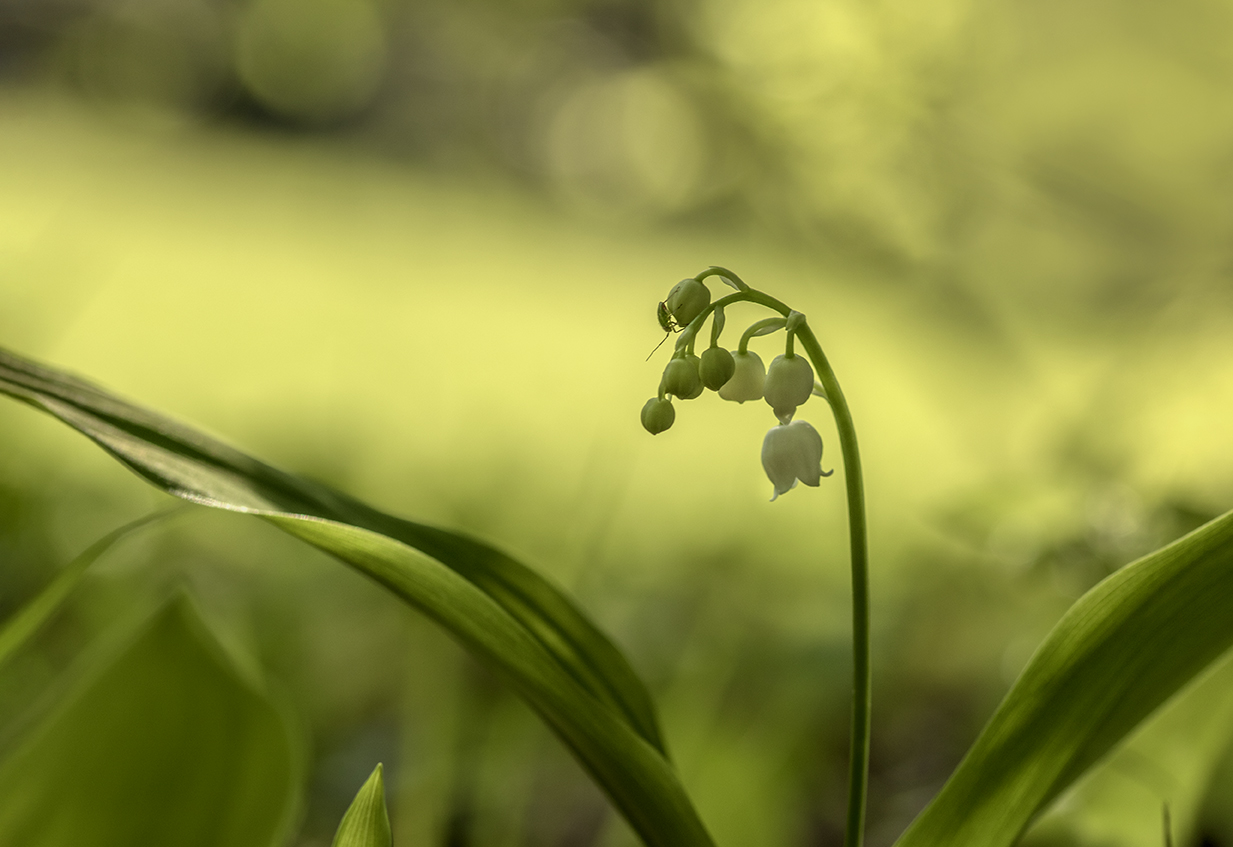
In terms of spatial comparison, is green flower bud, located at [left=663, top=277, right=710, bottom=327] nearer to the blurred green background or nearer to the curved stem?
the curved stem

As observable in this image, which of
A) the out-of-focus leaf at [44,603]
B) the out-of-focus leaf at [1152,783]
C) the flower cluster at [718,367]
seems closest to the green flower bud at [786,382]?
the flower cluster at [718,367]

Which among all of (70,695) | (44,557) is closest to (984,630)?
(70,695)

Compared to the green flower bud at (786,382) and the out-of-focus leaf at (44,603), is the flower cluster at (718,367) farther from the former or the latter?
the out-of-focus leaf at (44,603)

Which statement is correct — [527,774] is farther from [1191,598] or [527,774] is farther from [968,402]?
[968,402]

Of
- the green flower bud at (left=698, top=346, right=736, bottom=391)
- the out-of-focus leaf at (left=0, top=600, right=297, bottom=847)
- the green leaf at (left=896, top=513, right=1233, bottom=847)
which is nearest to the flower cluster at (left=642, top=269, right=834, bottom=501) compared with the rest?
the green flower bud at (left=698, top=346, right=736, bottom=391)

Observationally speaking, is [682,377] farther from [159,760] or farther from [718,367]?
[159,760]

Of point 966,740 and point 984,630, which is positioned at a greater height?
point 984,630
